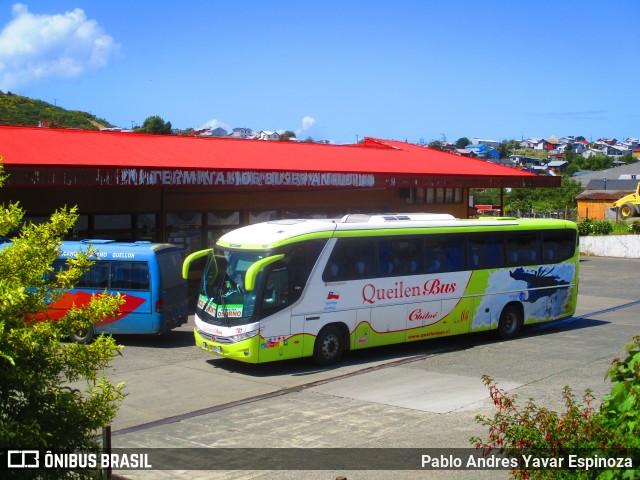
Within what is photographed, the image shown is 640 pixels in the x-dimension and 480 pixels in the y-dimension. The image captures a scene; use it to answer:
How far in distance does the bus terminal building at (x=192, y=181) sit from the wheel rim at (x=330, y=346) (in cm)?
813

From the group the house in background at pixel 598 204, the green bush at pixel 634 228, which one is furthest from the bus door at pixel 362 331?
the house in background at pixel 598 204

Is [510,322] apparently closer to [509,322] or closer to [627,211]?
[509,322]

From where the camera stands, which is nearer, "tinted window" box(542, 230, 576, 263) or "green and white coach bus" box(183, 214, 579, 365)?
"green and white coach bus" box(183, 214, 579, 365)

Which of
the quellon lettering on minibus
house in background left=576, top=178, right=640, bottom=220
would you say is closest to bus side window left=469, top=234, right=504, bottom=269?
the quellon lettering on minibus

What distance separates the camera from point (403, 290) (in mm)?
17297

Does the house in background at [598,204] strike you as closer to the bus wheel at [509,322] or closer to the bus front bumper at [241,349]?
the bus wheel at [509,322]

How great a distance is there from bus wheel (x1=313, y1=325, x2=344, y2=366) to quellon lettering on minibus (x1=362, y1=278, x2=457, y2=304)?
0.97 meters

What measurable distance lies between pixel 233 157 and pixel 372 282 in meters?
12.8

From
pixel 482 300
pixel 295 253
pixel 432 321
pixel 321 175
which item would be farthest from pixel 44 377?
pixel 321 175

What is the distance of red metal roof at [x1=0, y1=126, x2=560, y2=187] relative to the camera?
22.0m

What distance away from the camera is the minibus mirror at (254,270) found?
1441 centimetres

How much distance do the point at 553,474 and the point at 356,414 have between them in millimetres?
6569

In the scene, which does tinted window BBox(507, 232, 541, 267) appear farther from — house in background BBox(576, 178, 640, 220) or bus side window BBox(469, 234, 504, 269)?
house in background BBox(576, 178, 640, 220)

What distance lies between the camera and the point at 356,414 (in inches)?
485
